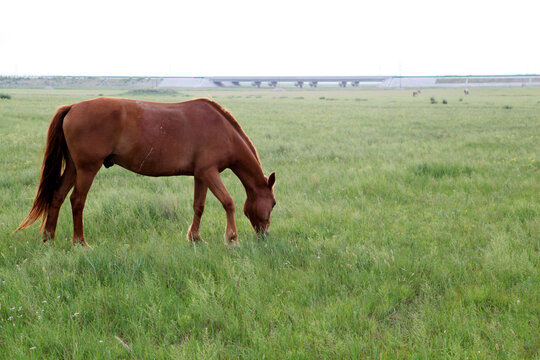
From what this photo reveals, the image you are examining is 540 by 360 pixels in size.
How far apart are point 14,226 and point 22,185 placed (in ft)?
10.1

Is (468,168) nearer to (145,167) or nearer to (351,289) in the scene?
(351,289)

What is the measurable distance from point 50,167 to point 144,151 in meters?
1.29

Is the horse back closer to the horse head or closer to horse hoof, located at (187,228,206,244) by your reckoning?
the horse head

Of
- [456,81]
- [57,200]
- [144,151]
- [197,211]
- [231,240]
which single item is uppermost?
[456,81]

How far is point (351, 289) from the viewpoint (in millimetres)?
3961

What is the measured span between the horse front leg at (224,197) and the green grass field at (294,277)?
0.20 meters

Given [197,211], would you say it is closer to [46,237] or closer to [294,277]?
[294,277]

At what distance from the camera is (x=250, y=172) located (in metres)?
5.52

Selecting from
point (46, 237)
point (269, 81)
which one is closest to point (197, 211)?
point (46, 237)

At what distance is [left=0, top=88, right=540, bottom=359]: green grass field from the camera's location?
9.88ft

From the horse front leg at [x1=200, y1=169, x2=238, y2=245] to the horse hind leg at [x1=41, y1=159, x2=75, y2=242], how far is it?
178 cm

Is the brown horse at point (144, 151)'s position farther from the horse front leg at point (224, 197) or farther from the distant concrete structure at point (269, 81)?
the distant concrete structure at point (269, 81)

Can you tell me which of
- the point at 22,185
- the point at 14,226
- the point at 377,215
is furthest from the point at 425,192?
the point at 22,185

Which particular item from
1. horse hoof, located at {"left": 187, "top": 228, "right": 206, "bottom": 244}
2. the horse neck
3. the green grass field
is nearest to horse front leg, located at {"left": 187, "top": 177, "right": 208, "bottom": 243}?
horse hoof, located at {"left": 187, "top": 228, "right": 206, "bottom": 244}
